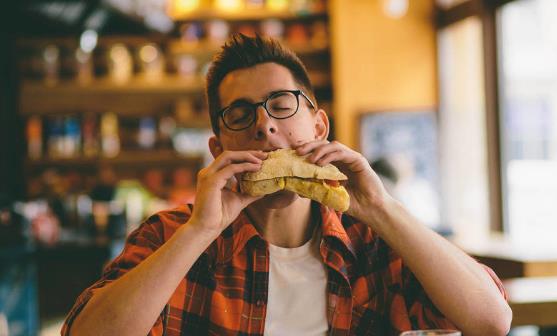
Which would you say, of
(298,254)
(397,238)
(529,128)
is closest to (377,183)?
(397,238)

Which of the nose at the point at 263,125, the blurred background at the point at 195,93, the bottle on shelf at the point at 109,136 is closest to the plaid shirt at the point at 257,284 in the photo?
the nose at the point at 263,125

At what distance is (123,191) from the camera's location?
5.76 metres

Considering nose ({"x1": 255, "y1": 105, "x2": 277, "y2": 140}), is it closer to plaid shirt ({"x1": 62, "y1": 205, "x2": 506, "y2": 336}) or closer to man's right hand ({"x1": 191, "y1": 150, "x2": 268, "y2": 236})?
man's right hand ({"x1": 191, "y1": 150, "x2": 268, "y2": 236})

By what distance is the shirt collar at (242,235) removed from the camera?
1.58 metres

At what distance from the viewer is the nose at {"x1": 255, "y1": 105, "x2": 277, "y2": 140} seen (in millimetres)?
1505

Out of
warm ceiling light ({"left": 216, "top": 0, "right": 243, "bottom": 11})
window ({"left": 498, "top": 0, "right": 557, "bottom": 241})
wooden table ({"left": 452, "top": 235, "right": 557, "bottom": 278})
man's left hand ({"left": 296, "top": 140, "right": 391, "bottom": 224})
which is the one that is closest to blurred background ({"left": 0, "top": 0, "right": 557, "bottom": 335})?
warm ceiling light ({"left": 216, "top": 0, "right": 243, "bottom": 11})

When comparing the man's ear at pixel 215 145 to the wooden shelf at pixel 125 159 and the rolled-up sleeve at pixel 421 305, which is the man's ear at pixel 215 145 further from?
the wooden shelf at pixel 125 159

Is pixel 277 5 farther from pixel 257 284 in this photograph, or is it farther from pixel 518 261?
pixel 257 284

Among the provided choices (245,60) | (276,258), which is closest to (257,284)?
(276,258)

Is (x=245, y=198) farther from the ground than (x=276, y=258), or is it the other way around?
(x=245, y=198)

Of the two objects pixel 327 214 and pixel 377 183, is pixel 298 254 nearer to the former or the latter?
pixel 327 214

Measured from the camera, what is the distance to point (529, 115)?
531 centimetres

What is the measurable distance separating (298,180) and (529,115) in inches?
172

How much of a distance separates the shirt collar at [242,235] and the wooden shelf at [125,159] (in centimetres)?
496
